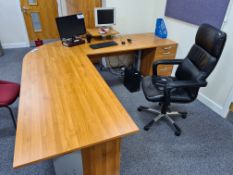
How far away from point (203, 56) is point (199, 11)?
923 millimetres

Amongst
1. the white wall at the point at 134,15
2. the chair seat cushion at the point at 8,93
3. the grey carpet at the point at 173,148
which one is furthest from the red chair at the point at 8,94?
the white wall at the point at 134,15

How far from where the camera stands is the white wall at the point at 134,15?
10.2 ft

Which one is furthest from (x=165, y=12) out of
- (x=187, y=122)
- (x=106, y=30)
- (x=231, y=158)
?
(x=231, y=158)

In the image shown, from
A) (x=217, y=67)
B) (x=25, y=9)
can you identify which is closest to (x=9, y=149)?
(x=217, y=67)

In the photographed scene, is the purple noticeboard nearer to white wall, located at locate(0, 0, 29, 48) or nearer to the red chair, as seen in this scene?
the red chair

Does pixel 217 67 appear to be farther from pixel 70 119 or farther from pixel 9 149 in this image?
pixel 9 149

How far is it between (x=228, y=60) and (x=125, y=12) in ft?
6.22

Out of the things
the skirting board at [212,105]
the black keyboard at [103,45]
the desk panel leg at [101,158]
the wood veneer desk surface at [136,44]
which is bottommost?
the skirting board at [212,105]

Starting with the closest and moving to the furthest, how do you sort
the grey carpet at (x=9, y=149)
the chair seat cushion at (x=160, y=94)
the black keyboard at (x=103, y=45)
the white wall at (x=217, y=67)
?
1. the grey carpet at (x=9, y=149)
2. the chair seat cushion at (x=160, y=94)
3. the white wall at (x=217, y=67)
4. the black keyboard at (x=103, y=45)

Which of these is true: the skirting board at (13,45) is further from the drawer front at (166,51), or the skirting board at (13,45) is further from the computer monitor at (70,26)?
the drawer front at (166,51)

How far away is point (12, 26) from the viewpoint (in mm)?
4156

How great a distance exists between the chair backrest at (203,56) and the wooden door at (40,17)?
145 inches

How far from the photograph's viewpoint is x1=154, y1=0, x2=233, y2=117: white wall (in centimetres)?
214

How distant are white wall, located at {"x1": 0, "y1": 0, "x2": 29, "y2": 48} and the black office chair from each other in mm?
3642
